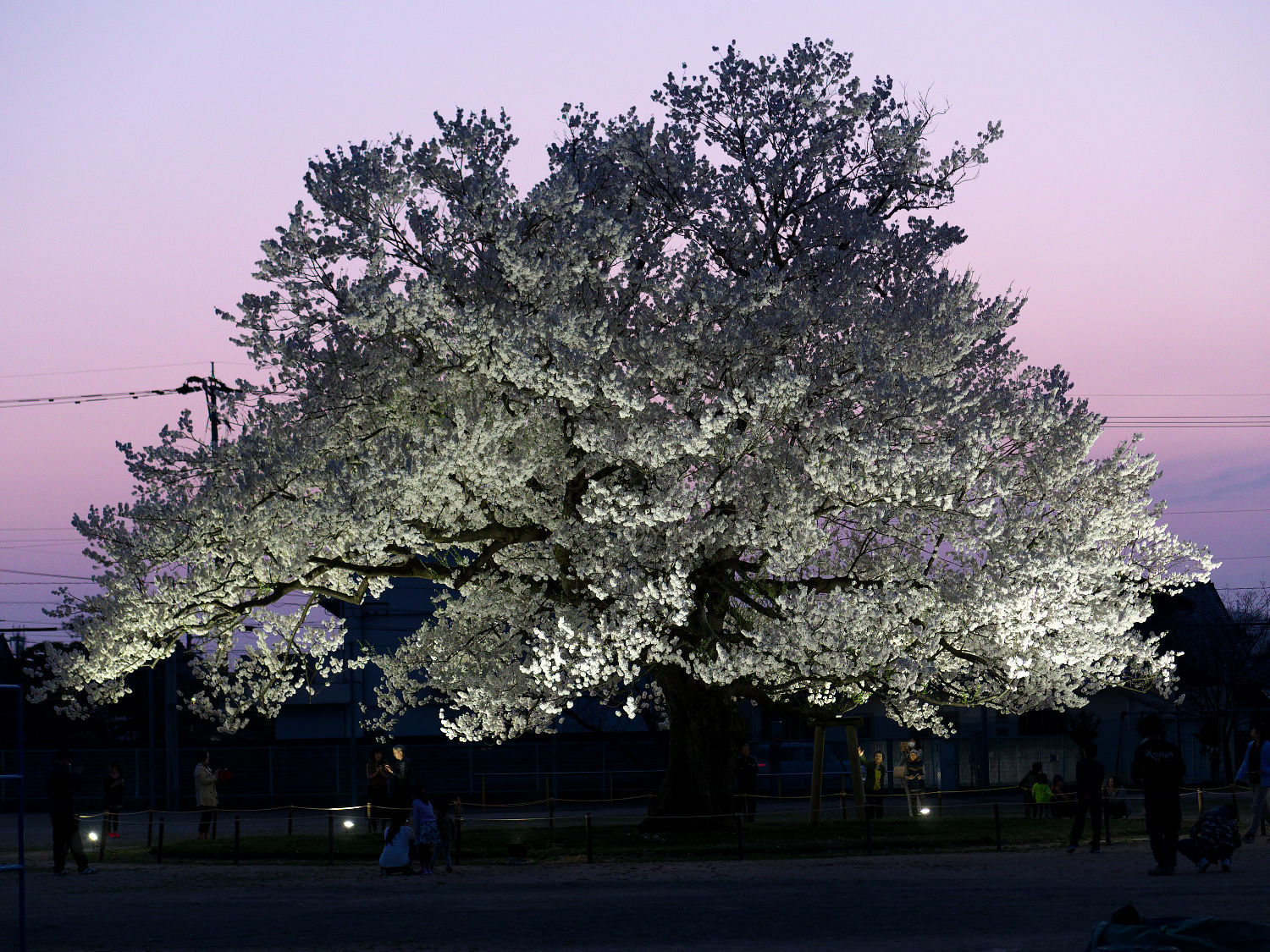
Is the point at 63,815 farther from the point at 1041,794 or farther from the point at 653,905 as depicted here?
the point at 1041,794

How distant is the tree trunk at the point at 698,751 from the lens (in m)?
24.4

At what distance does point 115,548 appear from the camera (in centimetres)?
2245

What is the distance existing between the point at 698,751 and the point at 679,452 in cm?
617

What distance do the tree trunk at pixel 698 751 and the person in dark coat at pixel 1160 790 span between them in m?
8.06

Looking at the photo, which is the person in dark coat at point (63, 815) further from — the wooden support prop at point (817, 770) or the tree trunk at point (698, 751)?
the wooden support prop at point (817, 770)

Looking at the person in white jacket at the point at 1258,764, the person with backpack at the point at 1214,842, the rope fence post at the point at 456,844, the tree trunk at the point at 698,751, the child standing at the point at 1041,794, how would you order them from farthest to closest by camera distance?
1. the child standing at the point at 1041,794
2. the tree trunk at the point at 698,751
3. the rope fence post at the point at 456,844
4. the person in white jacket at the point at 1258,764
5. the person with backpack at the point at 1214,842

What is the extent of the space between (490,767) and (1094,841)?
28.5 m

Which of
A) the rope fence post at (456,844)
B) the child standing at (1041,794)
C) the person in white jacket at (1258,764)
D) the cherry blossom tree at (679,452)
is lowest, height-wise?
the child standing at (1041,794)

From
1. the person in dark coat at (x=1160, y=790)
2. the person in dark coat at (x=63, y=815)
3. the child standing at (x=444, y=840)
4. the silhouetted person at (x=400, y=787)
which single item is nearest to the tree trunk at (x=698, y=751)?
the silhouetted person at (x=400, y=787)

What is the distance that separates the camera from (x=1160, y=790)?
17.5 meters

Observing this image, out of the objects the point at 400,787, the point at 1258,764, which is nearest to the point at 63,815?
the point at 400,787

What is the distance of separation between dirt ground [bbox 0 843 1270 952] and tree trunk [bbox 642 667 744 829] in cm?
418

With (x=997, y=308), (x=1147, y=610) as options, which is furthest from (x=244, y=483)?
(x=1147, y=610)

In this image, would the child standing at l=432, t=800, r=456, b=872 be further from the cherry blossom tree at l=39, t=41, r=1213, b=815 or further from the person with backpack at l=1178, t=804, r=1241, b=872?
the person with backpack at l=1178, t=804, r=1241, b=872
